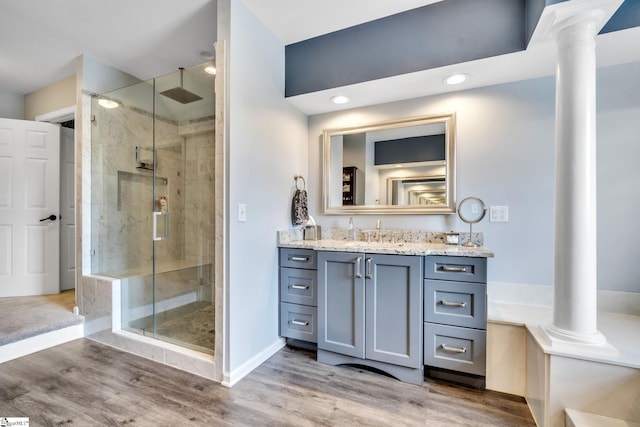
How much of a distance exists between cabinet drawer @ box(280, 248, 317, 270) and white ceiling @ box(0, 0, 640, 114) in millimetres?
1306

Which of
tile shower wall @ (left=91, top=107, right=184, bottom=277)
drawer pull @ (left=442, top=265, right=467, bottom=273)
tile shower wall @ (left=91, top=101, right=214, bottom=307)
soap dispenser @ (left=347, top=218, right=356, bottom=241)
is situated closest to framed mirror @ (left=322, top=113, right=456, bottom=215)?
soap dispenser @ (left=347, top=218, right=356, bottom=241)

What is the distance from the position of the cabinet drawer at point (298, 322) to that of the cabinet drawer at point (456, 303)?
0.86m

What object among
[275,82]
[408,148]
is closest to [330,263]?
[408,148]

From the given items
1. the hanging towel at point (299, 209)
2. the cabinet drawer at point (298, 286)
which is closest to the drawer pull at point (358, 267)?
the cabinet drawer at point (298, 286)

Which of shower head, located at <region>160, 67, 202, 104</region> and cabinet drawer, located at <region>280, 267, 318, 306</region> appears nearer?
cabinet drawer, located at <region>280, 267, 318, 306</region>

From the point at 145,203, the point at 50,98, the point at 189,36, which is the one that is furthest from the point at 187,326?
the point at 50,98

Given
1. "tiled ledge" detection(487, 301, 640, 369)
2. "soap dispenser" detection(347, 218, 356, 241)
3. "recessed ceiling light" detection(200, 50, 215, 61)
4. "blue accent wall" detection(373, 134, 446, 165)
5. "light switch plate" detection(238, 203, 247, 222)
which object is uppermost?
"recessed ceiling light" detection(200, 50, 215, 61)

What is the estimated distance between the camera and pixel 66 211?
3.41 m

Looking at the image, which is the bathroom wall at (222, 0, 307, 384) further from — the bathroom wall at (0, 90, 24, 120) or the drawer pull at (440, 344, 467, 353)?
the bathroom wall at (0, 90, 24, 120)

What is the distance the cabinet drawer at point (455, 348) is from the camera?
1724mm

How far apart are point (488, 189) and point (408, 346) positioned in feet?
4.34

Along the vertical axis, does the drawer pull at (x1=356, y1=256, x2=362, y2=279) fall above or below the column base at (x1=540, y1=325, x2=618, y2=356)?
above

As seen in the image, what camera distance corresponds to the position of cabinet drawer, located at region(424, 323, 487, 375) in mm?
1724

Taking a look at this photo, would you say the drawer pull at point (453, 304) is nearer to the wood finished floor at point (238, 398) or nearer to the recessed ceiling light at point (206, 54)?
the wood finished floor at point (238, 398)
